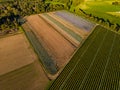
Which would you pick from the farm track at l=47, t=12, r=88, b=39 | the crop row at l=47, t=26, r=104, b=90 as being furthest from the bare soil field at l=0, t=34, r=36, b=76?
the farm track at l=47, t=12, r=88, b=39

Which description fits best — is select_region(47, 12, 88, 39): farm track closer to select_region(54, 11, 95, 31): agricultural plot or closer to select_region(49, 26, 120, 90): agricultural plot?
select_region(54, 11, 95, 31): agricultural plot

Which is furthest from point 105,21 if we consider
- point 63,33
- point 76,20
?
point 63,33

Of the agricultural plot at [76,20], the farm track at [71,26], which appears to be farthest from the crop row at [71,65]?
the agricultural plot at [76,20]

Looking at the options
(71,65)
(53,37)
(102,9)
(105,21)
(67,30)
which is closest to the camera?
(71,65)

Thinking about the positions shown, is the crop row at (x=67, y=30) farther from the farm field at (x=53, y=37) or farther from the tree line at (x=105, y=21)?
the tree line at (x=105, y=21)

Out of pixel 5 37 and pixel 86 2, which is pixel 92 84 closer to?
pixel 5 37

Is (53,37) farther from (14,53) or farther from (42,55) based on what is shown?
(14,53)

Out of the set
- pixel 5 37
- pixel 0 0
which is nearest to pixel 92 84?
pixel 5 37
